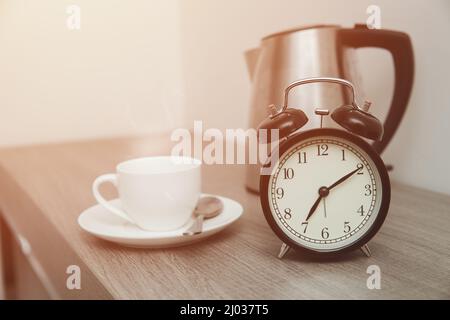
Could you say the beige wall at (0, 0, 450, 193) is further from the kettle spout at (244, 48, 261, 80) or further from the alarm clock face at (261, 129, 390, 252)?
the alarm clock face at (261, 129, 390, 252)

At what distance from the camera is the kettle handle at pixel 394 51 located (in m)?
0.72

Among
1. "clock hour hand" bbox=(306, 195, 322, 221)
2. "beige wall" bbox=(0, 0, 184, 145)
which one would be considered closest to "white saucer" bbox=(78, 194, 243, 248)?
"clock hour hand" bbox=(306, 195, 322, 221)

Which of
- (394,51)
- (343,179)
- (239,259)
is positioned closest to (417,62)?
(394,51)

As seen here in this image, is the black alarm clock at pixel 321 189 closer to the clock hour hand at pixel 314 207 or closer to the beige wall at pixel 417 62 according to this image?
the clock hour hand at pixel 314 207

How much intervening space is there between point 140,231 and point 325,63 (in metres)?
0.37

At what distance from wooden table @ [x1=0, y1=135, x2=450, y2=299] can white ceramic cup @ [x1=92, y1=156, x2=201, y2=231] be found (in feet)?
0.13

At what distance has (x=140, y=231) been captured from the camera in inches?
22.5

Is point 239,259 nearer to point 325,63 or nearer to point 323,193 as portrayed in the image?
point 323,193

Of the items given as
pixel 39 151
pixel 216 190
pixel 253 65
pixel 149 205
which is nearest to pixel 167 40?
pixel 39 151

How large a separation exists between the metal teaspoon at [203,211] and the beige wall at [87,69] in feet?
2.89

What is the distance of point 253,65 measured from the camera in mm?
889

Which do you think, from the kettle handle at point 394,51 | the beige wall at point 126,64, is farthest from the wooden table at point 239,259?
the beige wall at point 126,64
